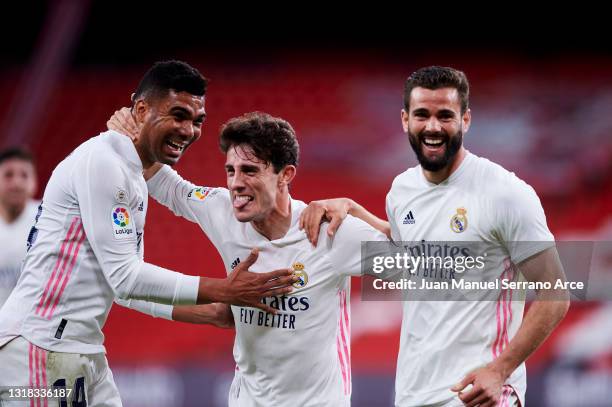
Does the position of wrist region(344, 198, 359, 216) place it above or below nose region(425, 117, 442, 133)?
below

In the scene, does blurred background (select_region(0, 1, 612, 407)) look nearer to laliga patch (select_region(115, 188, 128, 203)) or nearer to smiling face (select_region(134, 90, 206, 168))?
smiling face (select_region(134, 90, 206, 168))

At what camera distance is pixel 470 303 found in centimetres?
367

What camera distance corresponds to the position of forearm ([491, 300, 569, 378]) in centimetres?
349

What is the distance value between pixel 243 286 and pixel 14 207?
3.54 metres

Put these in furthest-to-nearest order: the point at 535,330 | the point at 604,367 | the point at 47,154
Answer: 1. the point at 47,154
2. the point at 604,367
3. the point at 535,330

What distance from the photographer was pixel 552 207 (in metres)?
9.08

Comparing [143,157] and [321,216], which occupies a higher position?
[143,157]

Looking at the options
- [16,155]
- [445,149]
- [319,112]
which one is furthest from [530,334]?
[319,112]

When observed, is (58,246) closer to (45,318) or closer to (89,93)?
(45,318)

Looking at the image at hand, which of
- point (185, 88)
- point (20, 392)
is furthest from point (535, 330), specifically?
point (20, 392)

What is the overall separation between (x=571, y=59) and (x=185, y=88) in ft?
21.1

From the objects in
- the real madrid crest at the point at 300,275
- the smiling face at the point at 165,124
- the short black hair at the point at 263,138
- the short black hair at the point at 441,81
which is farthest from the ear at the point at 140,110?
the short black hair at the point at 441,81

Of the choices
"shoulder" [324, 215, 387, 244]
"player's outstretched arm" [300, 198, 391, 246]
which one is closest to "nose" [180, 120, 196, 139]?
"player's outstretched arm" [300, 198, 391, 246]

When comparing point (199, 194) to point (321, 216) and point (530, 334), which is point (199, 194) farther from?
point (530, 334)
